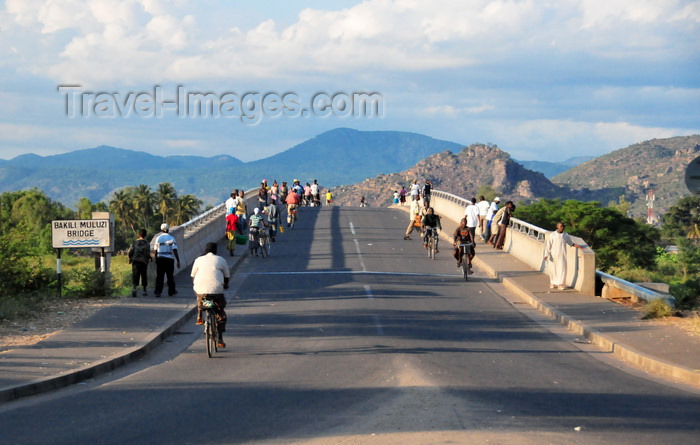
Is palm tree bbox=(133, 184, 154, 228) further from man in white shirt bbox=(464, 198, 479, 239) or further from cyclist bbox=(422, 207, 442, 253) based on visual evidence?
cyclist bbox=(422, 207, 442, 253)

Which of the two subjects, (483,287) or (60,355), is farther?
(483,287)

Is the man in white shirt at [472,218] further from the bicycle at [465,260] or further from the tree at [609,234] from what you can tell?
the tree at [609,234]

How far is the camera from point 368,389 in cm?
1106

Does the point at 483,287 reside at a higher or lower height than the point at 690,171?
lower

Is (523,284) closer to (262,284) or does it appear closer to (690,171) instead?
(262,284)

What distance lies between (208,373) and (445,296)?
10.4 metres

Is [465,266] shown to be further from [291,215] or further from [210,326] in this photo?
[291,215]

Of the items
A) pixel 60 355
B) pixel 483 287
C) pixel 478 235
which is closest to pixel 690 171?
pixel 60 355

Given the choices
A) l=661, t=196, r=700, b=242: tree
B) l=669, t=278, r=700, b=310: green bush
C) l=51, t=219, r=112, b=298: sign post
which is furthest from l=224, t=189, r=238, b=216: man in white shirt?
l=661, t=196, r=700, b=242: tree

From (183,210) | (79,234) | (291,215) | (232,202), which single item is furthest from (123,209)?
(79,234)

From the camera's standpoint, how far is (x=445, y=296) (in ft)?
72.4

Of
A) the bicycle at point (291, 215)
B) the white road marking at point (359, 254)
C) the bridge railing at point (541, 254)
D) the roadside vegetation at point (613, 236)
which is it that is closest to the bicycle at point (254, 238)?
the white road marking at point (359, 254)

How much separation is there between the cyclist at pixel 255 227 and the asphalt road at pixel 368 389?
9700 mm

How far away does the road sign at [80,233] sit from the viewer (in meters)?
20.8
